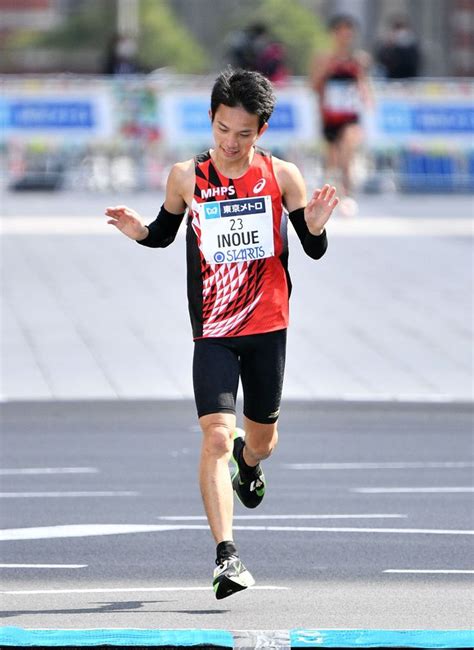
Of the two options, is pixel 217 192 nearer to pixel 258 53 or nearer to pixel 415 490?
pixel 415 490

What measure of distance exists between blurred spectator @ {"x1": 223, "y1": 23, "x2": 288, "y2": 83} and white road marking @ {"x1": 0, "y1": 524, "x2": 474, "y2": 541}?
18.8 metres

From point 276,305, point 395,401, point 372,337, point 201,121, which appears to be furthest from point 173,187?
point 201,121

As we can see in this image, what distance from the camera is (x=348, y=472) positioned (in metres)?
10.3

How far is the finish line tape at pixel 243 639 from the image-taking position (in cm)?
575

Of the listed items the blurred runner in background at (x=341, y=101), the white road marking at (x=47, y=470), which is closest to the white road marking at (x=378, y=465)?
the white road marking at (x=47, y=470)

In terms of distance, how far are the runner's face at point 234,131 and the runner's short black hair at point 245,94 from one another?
0.07ft

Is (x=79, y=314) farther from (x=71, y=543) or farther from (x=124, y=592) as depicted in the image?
(x=124, y=592)

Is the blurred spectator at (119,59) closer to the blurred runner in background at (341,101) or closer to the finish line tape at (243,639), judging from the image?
the blurred runner in background at (341,101)

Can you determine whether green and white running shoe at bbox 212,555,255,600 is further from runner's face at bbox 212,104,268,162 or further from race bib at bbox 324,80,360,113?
race bib at bbox 324,80,360,113

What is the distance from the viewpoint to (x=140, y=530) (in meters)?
8.63

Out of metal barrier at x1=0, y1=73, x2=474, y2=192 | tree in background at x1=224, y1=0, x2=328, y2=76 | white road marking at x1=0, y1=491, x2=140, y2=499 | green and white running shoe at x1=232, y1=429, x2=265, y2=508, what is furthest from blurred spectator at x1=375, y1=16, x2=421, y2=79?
tree in background at x1=224, y1=0, x2=328, y2=76

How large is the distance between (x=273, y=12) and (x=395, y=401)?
266ft

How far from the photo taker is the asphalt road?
700 centimetres

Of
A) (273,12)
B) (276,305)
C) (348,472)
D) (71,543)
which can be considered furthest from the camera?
(273,12)
